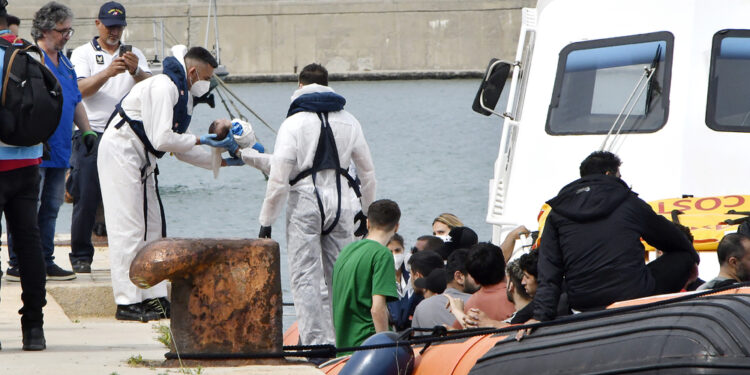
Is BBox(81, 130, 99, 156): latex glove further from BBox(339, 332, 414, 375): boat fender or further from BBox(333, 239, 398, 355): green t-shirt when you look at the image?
BBox(339, 332, 414, 375): boat fender

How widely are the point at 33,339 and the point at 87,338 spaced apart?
79 centimetres

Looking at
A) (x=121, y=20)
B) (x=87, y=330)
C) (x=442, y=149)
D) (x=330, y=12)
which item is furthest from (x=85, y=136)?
(x=330, y=12)

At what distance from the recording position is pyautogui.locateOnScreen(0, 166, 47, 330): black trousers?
21.2 feet

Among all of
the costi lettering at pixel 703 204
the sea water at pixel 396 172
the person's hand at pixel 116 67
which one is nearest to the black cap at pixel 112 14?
the person's hand at pixel 116 67

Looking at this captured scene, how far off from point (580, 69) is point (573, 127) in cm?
49

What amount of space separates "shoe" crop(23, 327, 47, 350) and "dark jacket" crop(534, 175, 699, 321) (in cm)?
261

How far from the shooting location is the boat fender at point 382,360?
639 centimetres

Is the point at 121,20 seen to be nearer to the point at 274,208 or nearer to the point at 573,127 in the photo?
the point at 274,208

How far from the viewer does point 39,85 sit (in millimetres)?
6391

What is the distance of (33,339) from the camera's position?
6.52 meters

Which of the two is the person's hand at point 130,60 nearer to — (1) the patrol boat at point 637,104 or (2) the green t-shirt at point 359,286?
(2) the green t-shirt at point 359,286

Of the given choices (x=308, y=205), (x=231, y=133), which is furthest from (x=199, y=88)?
(x=308, y=205)

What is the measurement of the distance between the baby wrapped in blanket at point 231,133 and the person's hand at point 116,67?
3.26 ft

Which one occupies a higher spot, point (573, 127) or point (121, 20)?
point (121, 20)
